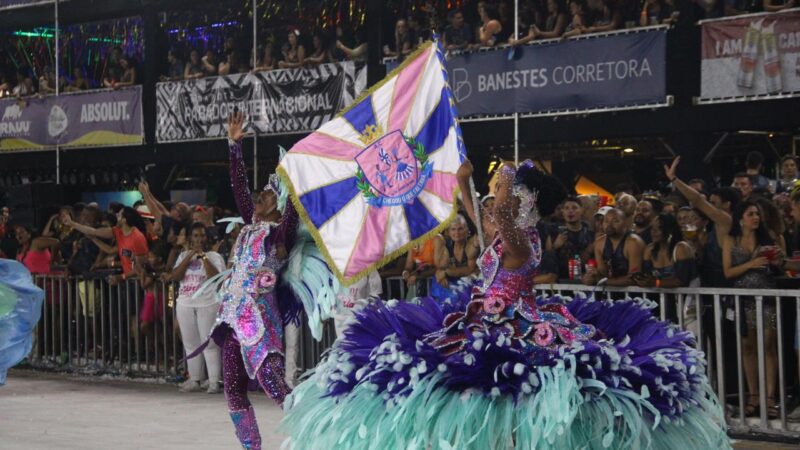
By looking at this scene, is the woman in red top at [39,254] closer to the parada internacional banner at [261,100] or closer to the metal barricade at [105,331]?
the metal barricade at [105,331]

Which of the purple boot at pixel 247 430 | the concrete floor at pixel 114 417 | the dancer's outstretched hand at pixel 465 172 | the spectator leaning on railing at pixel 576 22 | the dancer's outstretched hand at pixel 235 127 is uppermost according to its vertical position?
the spectator leaning on railing at pixel 576 22

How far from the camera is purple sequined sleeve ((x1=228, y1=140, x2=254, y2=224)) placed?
7.79 metres

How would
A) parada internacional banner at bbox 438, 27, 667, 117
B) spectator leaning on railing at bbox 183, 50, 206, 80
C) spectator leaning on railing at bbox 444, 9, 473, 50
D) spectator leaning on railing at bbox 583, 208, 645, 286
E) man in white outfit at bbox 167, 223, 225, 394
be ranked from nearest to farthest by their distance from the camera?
1. spectator leaning on railing at bbox 583, 208, 645, 286
2. man in white outfit at bbox 167, 223, 225, 394
3. parada internacional banner at bbox 438, 27, 667, 117
4. spectator leaning on railing at bbox 444, 9, 473, 50
5. spectator leaning on railing at bbox 183, 50, 206, 80

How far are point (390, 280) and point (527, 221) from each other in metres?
5.68

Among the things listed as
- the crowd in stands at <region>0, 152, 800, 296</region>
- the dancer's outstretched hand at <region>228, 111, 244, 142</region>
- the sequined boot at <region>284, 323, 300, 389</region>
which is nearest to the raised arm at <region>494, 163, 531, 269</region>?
the crowd in stands at <region>0, 152, 800, 296</region>

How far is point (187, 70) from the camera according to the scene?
19656 millimetres

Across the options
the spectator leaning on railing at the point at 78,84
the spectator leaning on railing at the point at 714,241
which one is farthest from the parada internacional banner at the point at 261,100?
the spectator leaning on railing at the point at 714,241

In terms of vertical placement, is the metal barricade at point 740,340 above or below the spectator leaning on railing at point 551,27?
below

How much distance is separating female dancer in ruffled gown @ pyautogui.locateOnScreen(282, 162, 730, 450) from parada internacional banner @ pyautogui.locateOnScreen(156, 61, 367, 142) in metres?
11.1

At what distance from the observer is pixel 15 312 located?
10.6m

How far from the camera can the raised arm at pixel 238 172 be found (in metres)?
7.80

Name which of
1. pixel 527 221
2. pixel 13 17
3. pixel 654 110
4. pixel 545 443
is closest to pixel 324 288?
pixel 527 221

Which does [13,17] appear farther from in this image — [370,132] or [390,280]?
[370,132]

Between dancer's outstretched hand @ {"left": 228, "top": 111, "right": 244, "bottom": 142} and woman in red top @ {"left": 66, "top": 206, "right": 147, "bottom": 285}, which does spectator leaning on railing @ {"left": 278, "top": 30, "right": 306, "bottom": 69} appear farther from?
dancer's outstretched hand @ {"left": 228, "top": 111, "right": 244, "bottom": 142}
